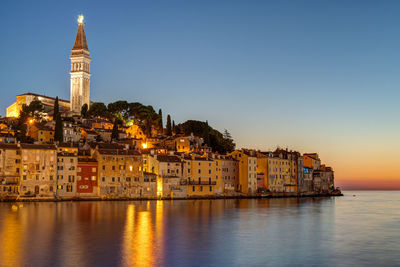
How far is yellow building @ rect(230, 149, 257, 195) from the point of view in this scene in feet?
247

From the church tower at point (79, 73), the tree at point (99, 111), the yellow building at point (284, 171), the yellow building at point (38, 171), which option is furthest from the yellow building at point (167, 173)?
the church tower at point (79, 73)

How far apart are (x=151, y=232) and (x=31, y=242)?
8621mm

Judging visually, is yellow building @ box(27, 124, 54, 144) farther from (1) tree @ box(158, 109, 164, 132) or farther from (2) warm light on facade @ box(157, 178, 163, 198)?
(1) tree @ box(158, 109, 164, 132)

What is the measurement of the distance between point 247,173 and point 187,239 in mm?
47057

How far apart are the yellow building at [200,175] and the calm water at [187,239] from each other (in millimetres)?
25099

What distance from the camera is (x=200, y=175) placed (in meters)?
70.5

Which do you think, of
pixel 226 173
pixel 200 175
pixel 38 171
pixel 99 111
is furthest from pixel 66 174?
pixel 99 111

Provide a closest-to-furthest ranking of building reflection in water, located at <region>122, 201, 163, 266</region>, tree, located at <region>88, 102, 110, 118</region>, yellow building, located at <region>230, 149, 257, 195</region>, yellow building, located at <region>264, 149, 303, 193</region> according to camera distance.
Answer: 1. building reflection in water, located at <region>122, 201, 163, 266</region>
2. yellow building, located at <region>230, 149, 257, 195</region>
3. yellow building, located at <region>264, 149, 303, 193</region>
4. tree, located at <region>88, 102, 110, 118</region>

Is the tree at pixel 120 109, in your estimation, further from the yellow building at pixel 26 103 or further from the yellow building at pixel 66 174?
the yellow building at pixel 66 174

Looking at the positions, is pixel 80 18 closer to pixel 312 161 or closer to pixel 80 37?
pixel 80 37

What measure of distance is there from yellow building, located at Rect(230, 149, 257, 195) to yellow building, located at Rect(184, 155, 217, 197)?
5.93 metres

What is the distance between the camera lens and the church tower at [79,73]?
4793 inches

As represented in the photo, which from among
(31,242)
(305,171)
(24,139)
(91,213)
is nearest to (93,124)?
(24,139)

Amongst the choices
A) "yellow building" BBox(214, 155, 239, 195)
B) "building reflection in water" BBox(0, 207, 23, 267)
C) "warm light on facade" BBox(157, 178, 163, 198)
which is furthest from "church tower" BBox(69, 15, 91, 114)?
"building reflection in water" BBox(0, 207, 23, 267)
